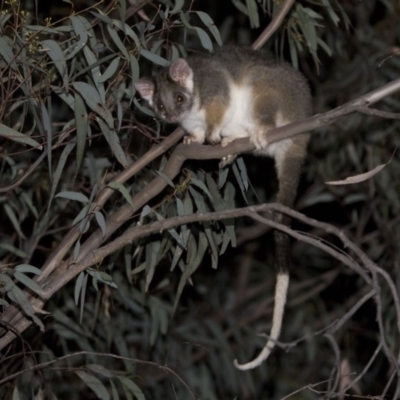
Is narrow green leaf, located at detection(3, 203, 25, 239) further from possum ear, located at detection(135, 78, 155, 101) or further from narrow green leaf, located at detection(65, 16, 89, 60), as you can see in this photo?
narrow green leaf, located at detection(65, 16, 89, 60)

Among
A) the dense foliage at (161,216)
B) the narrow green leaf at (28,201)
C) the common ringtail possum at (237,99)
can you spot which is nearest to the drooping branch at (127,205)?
the dense foliage at (161,216)

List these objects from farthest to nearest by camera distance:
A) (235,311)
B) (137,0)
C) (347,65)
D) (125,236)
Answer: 1. (235,311)
2. (347,65)
3. (137,0)
4. (125,236)

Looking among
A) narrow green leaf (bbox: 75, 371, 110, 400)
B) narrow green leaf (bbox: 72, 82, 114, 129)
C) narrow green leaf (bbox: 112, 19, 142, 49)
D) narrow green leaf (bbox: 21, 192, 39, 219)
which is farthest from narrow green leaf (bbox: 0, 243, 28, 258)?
narrow green leaf (bbox: 112, 19, 142, 49)

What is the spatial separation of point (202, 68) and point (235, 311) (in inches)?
165

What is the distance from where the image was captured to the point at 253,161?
7.94 metres

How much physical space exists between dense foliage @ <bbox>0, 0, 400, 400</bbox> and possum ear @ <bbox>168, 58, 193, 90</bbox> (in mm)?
127

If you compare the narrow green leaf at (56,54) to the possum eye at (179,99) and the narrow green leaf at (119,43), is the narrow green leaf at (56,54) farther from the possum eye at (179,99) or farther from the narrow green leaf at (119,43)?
the possum eye at (179,99)

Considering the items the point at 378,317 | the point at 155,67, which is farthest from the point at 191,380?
the point at 378,317

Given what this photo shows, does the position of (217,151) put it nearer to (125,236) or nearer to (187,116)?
(125,236)

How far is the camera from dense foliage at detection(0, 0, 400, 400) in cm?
368

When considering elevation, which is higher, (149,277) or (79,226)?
(79,226)

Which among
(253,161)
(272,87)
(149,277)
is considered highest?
(272,87)

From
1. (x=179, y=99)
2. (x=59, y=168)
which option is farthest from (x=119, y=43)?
(x=179, y=99)

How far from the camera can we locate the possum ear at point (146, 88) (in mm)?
4434
